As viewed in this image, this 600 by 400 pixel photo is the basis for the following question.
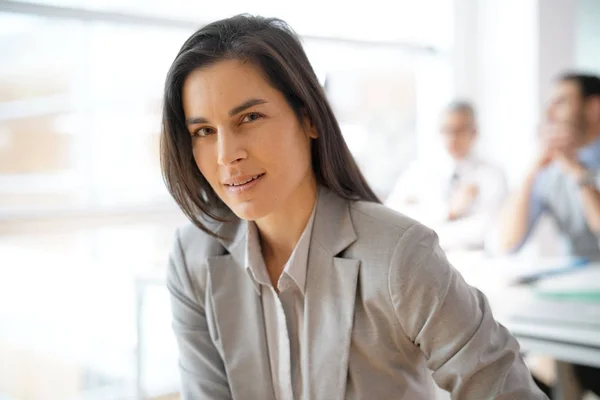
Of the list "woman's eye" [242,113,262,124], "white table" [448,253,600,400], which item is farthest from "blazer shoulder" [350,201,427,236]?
"white table" [448,253,600,400]

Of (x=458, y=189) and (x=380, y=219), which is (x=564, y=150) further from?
(x=380, y=219)

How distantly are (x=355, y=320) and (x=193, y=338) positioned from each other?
1.16 feet

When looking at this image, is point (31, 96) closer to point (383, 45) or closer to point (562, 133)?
point (383, 45)

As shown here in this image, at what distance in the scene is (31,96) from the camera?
3490 millimetres

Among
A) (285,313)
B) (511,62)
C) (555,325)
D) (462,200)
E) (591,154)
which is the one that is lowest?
(555,325)

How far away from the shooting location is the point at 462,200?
3371 millimetres

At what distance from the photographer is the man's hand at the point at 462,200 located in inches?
132

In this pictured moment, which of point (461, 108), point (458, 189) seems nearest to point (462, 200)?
point (458, 189)

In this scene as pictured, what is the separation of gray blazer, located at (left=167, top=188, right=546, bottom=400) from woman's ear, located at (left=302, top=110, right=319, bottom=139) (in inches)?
4.7

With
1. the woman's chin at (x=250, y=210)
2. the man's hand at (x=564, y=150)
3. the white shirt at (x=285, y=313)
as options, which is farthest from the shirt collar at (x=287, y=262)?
the man's hand at (x=564, y=150)

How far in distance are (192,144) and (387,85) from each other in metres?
3.18

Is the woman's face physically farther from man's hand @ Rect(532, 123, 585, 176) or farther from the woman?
man's hand @ Rect(532, 123, 585, 176)

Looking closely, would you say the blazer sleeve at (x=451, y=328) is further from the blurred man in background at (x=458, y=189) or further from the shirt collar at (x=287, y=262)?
the blurred man in background at (x=458, y=189)

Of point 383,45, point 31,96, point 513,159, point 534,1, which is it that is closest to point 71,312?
point 31,96
